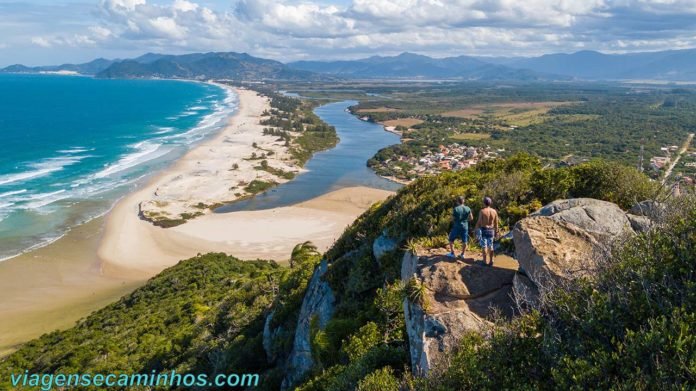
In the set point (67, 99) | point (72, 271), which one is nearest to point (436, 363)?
point (72, 271)

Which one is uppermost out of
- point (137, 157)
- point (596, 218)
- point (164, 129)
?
point (596, 218)

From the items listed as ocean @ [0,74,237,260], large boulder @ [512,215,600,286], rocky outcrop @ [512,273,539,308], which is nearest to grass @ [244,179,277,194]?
ocean @ [0,74,237,260]

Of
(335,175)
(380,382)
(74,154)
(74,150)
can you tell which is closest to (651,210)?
(380,382)

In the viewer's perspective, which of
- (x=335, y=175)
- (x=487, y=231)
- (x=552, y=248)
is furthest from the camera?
(x=335, y=175)

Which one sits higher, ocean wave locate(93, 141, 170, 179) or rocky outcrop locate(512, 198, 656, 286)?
rocky outcrop locate(512, 198, 656, 286)

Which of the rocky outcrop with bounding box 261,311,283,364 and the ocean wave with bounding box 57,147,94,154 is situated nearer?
the rocky outcrop with bounding box 261,311,283,364

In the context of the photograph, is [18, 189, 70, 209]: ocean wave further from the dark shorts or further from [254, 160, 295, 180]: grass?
the dark shorts

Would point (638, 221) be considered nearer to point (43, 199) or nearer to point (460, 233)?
point (460, 233)
